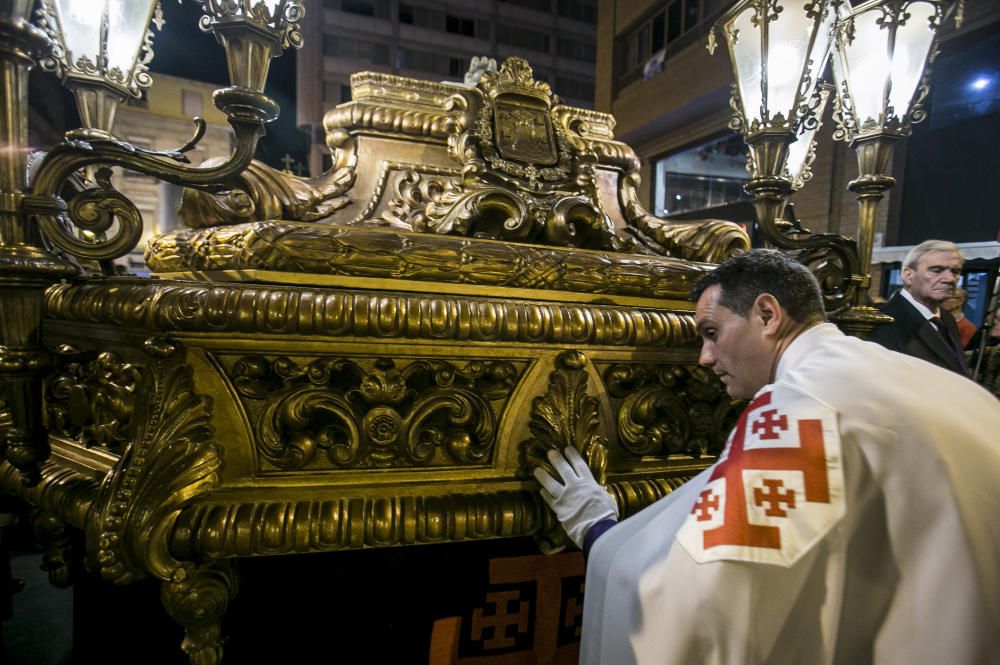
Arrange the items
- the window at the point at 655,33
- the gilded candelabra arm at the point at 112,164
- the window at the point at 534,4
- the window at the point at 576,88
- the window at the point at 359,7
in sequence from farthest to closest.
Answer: the window at the point at 576,88
the window at the point at 534,4
the window at the point at 359,7
the window at the point at 655,33
the gilded candelabra arm at the point at 112,164

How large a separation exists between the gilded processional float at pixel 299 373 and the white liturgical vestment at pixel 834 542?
32cm

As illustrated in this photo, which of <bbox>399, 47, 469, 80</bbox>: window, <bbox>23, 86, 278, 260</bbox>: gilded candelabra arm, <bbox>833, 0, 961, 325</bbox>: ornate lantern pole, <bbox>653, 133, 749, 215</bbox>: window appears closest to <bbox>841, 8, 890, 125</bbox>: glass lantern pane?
<bbox>833, 0, 961, 325</bbox>: ornate lantern pole

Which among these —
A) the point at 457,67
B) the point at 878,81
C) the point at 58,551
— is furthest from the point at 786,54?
the point at 457,67

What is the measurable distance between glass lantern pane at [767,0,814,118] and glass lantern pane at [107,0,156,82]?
160cm

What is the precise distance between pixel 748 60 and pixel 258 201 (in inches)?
58.1

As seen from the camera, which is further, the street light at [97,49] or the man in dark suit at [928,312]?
the man in dark suit at [928,312]

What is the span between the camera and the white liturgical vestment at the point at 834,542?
713 mm

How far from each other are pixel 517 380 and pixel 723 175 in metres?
7.36

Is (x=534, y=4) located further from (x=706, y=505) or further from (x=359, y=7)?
(x=706, y=505)

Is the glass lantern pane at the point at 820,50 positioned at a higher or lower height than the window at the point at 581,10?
lower

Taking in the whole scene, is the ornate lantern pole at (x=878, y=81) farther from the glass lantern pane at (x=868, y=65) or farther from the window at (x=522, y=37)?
the window at (x=522, y=37)

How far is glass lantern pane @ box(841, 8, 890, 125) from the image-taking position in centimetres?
152

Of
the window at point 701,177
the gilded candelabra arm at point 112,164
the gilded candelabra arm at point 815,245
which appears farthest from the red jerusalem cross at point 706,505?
the window at point 701,177

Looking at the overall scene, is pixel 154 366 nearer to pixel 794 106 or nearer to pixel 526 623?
pixel 526 623
